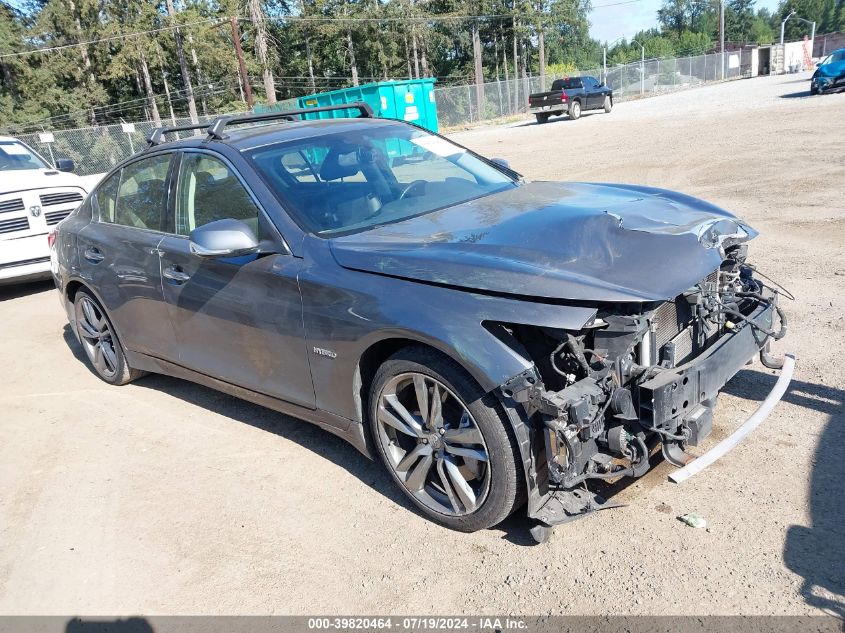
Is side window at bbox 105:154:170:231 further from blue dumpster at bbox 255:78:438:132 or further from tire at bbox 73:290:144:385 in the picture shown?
blue dumpster at bbox 255:78:438:132

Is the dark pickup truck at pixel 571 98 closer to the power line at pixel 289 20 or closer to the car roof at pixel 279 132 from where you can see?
the power line at pixel 289 20

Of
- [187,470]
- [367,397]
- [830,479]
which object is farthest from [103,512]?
[830,479]

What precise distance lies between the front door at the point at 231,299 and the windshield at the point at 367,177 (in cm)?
24

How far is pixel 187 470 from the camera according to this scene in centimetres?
412

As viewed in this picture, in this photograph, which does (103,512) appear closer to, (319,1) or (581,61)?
(319,1)

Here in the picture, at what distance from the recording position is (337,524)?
3.42 m

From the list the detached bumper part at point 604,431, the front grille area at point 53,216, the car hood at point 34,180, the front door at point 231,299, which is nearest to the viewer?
the detached bumper part at point 604,431

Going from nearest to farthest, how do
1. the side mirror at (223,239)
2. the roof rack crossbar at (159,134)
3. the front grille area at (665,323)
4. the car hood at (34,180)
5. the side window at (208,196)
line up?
1. the front grille area at (665,323)
2. the side mirror at (223,239)
3. the side window at (208,196)
4. the roof rack crossbar at (159,134)
5. the car hood at (34,180)

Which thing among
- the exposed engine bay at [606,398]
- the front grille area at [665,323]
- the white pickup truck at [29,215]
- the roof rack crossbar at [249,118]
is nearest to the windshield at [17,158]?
A: the white pickup truck at [29,215]

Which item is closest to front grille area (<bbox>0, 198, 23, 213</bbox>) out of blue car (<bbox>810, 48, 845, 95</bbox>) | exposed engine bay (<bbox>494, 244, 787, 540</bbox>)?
exposed engine bay (<bbox>494, 244, 787, 540</bbox>)

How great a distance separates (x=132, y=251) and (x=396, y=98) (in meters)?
19.7

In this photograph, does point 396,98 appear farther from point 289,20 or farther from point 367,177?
point 289,20

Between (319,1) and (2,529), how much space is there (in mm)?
68567

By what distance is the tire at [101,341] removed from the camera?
208 inches
